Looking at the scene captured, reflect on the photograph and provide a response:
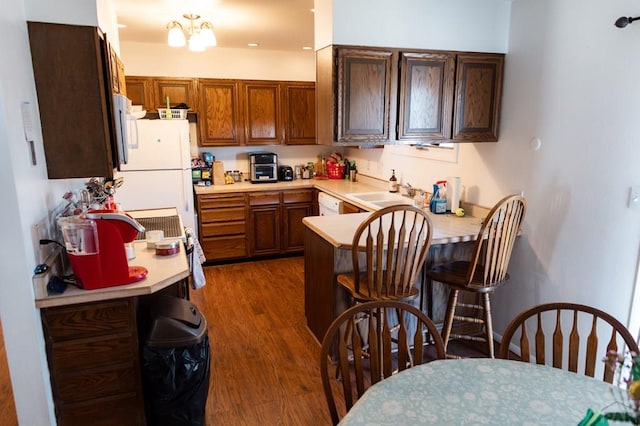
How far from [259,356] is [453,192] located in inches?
73.9

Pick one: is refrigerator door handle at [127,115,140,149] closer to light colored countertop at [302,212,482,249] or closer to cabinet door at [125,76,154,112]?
light colored countertop at [302,212,482,249]

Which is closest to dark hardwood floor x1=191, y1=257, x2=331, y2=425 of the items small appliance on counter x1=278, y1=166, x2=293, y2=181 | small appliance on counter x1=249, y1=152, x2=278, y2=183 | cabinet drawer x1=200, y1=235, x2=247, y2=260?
cabinet drawer x1=200, y1=235, x2=247, y2=260

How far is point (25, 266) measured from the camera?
5.65 feet

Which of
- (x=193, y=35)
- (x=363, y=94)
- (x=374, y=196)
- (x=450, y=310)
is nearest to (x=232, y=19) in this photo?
(x=193, y=35)

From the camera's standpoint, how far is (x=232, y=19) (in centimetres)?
356

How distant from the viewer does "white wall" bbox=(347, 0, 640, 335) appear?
2174mm

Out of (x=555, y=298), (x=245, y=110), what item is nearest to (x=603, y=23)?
(x=555, y=298)

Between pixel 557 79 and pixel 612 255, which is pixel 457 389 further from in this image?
pixel 557 79

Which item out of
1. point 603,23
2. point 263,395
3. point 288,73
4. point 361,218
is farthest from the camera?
point 288,73

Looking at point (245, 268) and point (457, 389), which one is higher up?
point (457, 389)

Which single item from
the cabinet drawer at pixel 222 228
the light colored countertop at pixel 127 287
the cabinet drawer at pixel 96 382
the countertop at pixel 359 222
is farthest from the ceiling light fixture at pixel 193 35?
the cabinet drawer at pixel 96 382

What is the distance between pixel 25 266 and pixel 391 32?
234 centimetres

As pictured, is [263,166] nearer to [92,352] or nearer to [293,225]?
[293,225]

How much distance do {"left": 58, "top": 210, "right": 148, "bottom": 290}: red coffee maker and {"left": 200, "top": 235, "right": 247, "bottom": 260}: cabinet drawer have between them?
2.79 m
